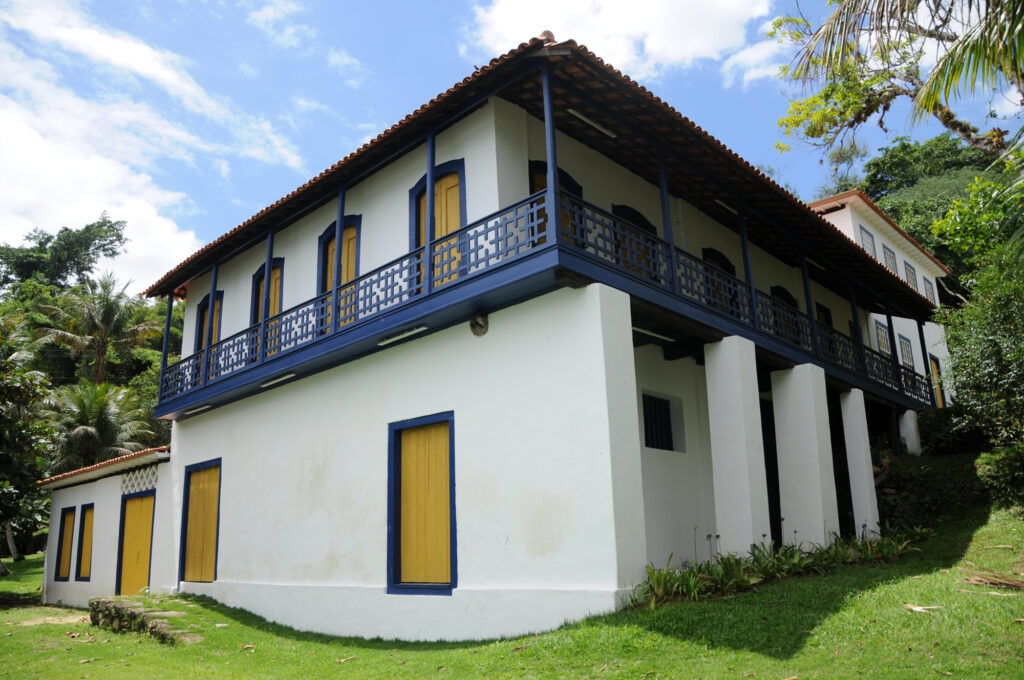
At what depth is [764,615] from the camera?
292 inches

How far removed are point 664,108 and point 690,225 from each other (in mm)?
4282

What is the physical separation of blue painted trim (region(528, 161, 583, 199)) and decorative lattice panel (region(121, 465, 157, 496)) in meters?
11.1

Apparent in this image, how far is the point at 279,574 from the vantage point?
12.3 meters

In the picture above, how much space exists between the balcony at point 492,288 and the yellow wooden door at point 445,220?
0.14ft

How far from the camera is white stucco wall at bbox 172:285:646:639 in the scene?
8250 millimetres

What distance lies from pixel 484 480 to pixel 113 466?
11.9 metres

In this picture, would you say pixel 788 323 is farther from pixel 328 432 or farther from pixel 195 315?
pixel 195 315

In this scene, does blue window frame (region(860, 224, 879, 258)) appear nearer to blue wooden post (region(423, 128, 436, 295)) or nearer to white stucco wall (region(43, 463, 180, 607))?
blue wooden post (region(423, 128, 436, 295))

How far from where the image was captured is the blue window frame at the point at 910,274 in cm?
2603

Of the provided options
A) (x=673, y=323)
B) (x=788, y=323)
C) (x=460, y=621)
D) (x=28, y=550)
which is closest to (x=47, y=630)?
(x=460, y=621)

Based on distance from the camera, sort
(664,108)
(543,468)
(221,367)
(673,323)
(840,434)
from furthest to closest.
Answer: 1. (840,434)
2. (221,367)
3. (673,323)
4. (664,108)
5. (543,468)

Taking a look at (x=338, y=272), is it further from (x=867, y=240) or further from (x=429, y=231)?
(x=867, y=240)

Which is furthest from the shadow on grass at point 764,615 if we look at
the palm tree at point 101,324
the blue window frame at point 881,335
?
the palm tree at point 101,324

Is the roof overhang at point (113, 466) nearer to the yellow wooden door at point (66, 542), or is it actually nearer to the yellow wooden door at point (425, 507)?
the yellow wooden door at point (66, 542)
